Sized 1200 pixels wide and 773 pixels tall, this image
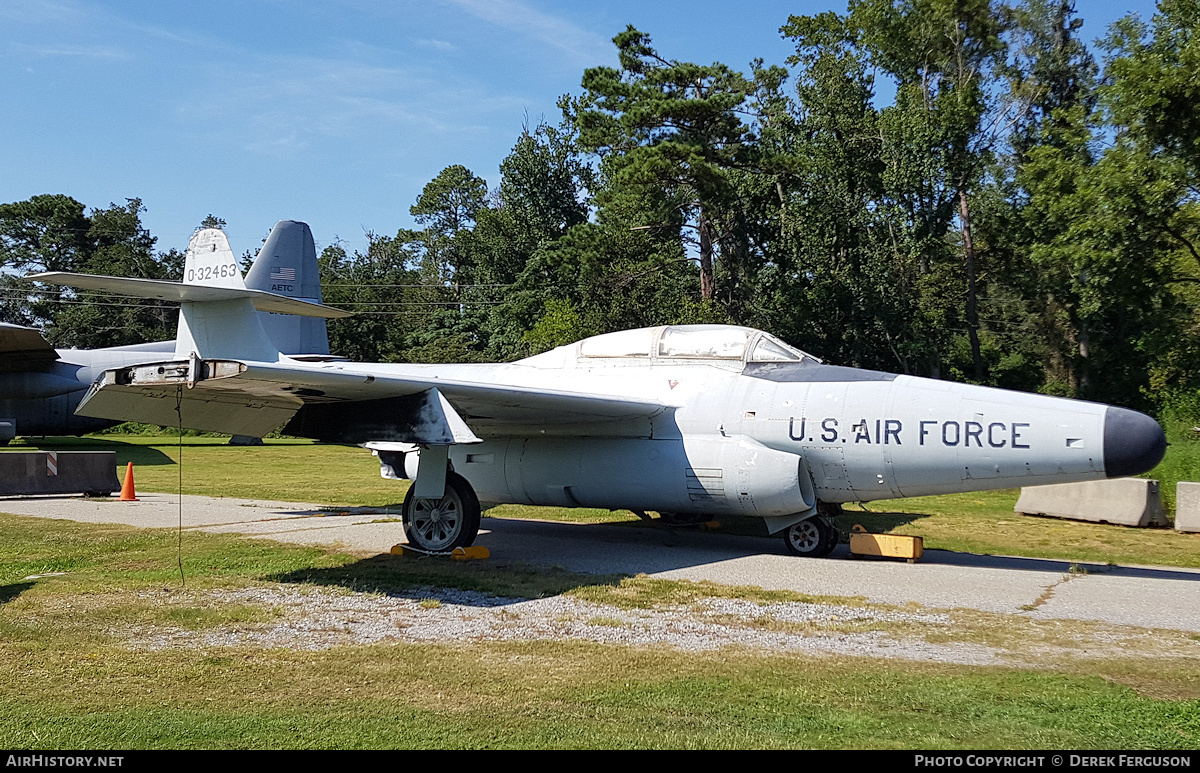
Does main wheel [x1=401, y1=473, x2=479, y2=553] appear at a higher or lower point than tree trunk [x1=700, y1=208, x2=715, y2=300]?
lower

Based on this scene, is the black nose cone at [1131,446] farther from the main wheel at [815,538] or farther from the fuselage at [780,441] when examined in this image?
the main wheel at [815,538]

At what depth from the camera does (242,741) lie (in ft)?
15.3

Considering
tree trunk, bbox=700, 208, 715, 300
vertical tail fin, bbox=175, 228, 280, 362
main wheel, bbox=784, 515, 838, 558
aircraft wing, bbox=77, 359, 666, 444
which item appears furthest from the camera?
tree trunk, bbox=700, 208, 715, 300

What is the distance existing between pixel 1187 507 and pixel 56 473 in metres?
20.6

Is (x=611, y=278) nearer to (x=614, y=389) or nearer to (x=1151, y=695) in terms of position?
(x=614, y=389)

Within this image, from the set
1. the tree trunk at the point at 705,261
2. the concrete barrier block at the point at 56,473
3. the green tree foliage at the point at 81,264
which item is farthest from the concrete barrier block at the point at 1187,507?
the green tree foliage at the point at 81,264

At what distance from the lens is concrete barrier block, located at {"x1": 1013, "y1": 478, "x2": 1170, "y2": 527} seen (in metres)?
15.4

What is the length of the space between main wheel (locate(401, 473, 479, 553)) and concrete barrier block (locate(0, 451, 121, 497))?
10475 millimetres

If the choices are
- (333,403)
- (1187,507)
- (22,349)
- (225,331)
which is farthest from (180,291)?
(22,349)

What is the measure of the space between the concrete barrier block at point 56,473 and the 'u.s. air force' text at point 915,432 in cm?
1465

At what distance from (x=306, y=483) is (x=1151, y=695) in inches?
766

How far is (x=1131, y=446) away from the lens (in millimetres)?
9406

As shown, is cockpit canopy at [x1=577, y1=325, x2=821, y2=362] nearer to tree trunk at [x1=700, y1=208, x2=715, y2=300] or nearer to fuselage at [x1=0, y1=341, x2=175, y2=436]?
fuselage at [x1=0, y1=341, x2=175, y2=436]

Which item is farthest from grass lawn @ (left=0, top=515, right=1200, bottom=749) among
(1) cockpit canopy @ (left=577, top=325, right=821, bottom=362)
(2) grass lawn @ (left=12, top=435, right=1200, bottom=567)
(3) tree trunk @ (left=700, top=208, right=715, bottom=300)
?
(3) tree trunk @ (left=700, top=208, right=715, bottom=300)
